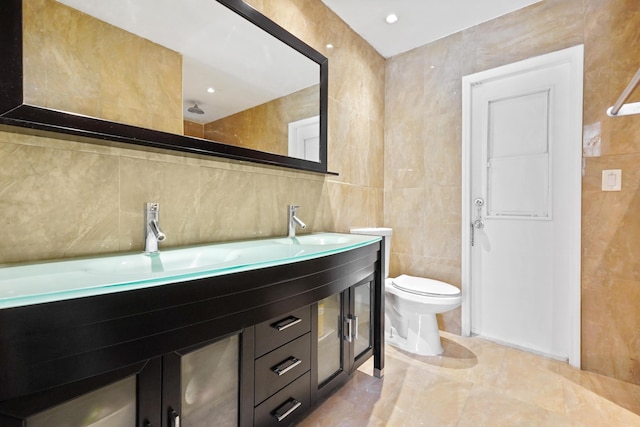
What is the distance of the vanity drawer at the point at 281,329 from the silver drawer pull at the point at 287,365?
0.08 meters

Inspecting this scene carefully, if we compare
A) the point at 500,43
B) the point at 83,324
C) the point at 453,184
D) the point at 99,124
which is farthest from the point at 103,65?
the point at 500,43

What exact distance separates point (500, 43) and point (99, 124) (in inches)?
100

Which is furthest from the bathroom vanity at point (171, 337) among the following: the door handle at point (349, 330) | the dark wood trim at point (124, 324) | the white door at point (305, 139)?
the white door at point (305, 139)

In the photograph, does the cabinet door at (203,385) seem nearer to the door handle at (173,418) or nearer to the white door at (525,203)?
the door handle at (173,418)

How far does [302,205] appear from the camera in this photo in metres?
1.85

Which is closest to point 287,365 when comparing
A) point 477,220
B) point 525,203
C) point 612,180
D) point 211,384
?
point 211,384

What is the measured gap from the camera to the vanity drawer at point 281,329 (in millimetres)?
1017

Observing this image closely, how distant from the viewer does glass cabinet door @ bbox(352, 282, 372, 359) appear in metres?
1.54

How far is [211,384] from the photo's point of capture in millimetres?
901

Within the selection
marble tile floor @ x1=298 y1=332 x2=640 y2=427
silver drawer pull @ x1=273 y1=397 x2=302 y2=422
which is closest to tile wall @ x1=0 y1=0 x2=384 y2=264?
silver drawer pull @ x1=273 y1=397 x2=302 y2=422

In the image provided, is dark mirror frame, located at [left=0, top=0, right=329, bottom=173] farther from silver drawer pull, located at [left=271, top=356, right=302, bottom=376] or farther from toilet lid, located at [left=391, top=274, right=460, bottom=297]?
toilet lid, located at [left=391, top=274, right=460, bottom=297]

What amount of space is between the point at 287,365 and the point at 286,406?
163mm

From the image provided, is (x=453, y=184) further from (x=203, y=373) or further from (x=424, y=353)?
(x=203, y=373)

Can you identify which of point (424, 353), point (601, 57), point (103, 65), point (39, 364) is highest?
point (601, 57)
